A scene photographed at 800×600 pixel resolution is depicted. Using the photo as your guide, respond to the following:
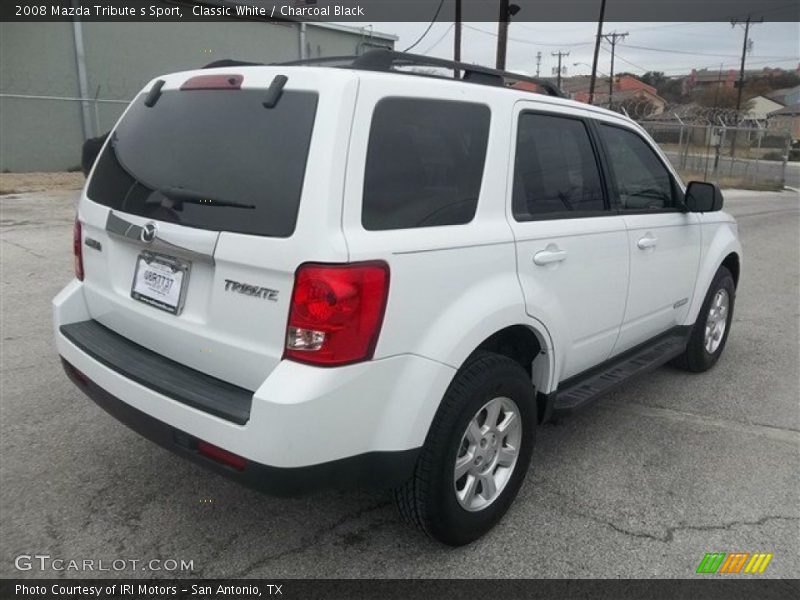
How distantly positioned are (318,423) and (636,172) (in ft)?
8.81

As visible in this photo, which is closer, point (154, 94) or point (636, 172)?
point (154, 94)

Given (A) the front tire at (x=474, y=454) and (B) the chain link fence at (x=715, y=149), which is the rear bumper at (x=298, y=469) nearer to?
(A) the front tire at (x=474, y=454)

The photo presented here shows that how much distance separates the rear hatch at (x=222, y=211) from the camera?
219 centimetres

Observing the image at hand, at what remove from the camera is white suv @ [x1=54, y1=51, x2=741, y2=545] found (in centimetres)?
218

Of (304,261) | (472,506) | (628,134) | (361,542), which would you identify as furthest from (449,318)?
(628,134)

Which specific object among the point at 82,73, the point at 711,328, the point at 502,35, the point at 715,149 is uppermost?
the point at 502,35

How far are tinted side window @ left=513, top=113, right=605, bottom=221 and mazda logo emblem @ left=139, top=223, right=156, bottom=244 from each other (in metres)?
1.48

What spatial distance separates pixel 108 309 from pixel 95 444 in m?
1.00

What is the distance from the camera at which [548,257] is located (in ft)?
9.64

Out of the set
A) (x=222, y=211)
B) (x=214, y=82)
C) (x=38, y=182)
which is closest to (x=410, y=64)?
(x=214, y=82)

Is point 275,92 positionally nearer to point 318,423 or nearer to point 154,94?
point 154,94

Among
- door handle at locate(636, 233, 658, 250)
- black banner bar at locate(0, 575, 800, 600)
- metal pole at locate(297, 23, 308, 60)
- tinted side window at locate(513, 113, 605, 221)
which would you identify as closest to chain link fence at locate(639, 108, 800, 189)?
metal pole at locate(297, 23, 308, 60)

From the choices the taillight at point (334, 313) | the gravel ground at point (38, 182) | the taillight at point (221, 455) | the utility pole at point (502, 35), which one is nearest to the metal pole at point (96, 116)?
the gravel ground at point (38, 182)

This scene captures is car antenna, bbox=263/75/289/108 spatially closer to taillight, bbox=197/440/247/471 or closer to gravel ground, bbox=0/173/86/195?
taillight, bbox=197/440/247/471
